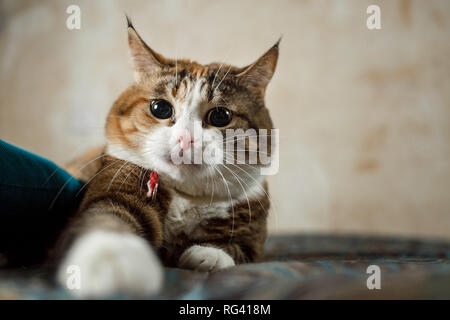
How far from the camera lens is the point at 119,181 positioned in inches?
35.4

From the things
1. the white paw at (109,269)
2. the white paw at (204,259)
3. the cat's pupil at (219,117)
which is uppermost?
the cat's pupil at (219,117)

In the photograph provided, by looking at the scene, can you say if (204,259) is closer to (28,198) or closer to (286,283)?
(286,283)

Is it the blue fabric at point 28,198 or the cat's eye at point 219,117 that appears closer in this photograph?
the blue fabric at point 28,198

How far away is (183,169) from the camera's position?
2.89 ft

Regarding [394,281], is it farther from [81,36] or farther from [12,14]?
[12,14]

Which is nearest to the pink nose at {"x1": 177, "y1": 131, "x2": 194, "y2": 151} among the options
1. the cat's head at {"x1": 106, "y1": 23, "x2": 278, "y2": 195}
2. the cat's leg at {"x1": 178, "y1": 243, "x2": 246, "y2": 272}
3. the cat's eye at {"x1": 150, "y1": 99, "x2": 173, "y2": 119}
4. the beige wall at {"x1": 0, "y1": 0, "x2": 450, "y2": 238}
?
the cat's head at {"x1": 106, "y1": 23, "x2": 278, "y2": 195}

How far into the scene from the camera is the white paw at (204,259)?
776mm

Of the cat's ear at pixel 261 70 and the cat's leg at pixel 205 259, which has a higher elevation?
the cat's ear at pixel 261 70

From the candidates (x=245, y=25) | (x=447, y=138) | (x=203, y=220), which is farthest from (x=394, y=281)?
(x=447, y=138)

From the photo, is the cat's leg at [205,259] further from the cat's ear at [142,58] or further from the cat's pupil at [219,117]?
the cat's ear at [142,58]

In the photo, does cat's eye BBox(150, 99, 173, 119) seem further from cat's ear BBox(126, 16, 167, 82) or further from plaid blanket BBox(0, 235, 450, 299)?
plaid blanket BBox(0, 235, 450, 299)

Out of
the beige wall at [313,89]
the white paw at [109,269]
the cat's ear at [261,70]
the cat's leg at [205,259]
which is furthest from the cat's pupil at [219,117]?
the beige wall at [313,89]

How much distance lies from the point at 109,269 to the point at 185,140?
0.35 meters

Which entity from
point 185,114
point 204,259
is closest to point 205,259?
point 204,259
